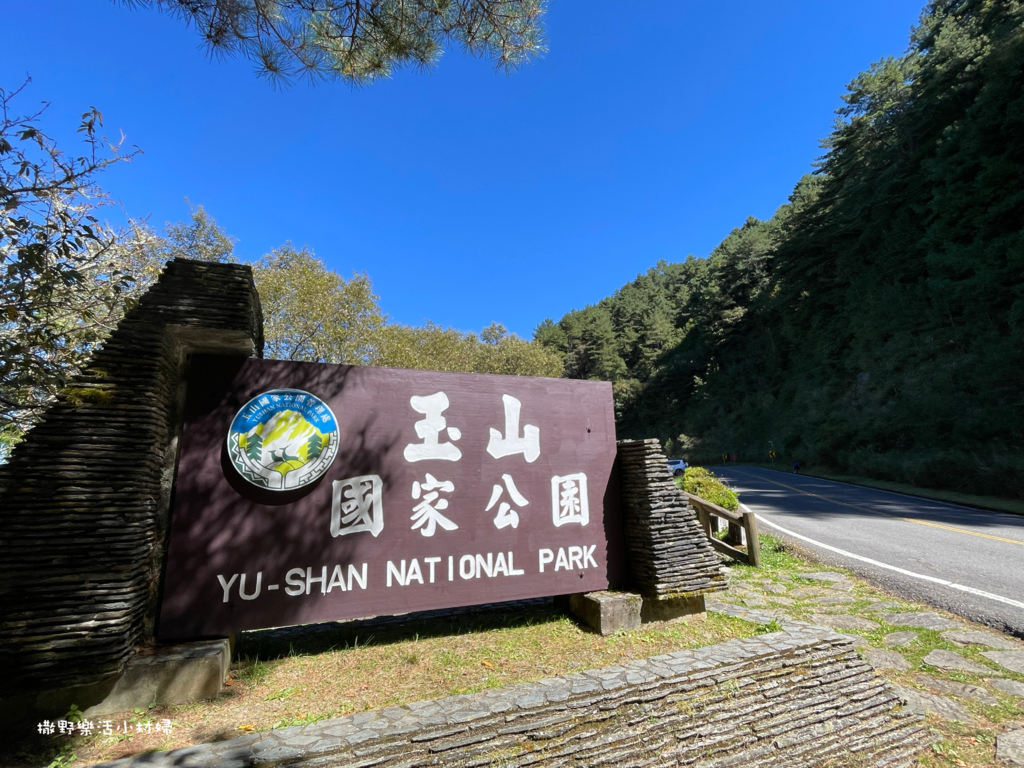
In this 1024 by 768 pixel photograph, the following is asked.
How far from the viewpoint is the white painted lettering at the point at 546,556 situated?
4156mm

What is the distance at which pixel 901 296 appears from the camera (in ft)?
66.9

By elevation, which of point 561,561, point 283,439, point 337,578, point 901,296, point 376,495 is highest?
point 901,296

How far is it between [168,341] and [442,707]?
9.88 feet

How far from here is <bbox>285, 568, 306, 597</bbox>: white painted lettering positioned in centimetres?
333

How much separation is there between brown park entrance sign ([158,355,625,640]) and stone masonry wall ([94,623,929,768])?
1.03 m

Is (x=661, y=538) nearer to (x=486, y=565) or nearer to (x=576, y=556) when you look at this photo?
(x=576, y=556)

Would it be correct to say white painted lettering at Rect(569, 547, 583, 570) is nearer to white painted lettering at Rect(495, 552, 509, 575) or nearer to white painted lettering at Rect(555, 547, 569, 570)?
white painted lettering at Rect(555, 547, 569, 570)

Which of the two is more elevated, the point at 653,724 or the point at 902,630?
the point at 653,724

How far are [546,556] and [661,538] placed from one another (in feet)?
3.51

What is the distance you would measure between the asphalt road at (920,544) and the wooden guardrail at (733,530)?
1.24 m

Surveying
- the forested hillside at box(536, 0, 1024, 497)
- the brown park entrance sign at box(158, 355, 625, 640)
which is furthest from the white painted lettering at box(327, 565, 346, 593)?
the forested hillside at box(536, 0, 1024, 497)

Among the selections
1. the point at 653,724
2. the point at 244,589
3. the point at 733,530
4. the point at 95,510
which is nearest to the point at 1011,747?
the point at 653,724

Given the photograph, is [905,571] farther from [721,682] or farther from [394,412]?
[394,412]

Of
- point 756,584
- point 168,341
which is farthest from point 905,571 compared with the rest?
point 168,341
